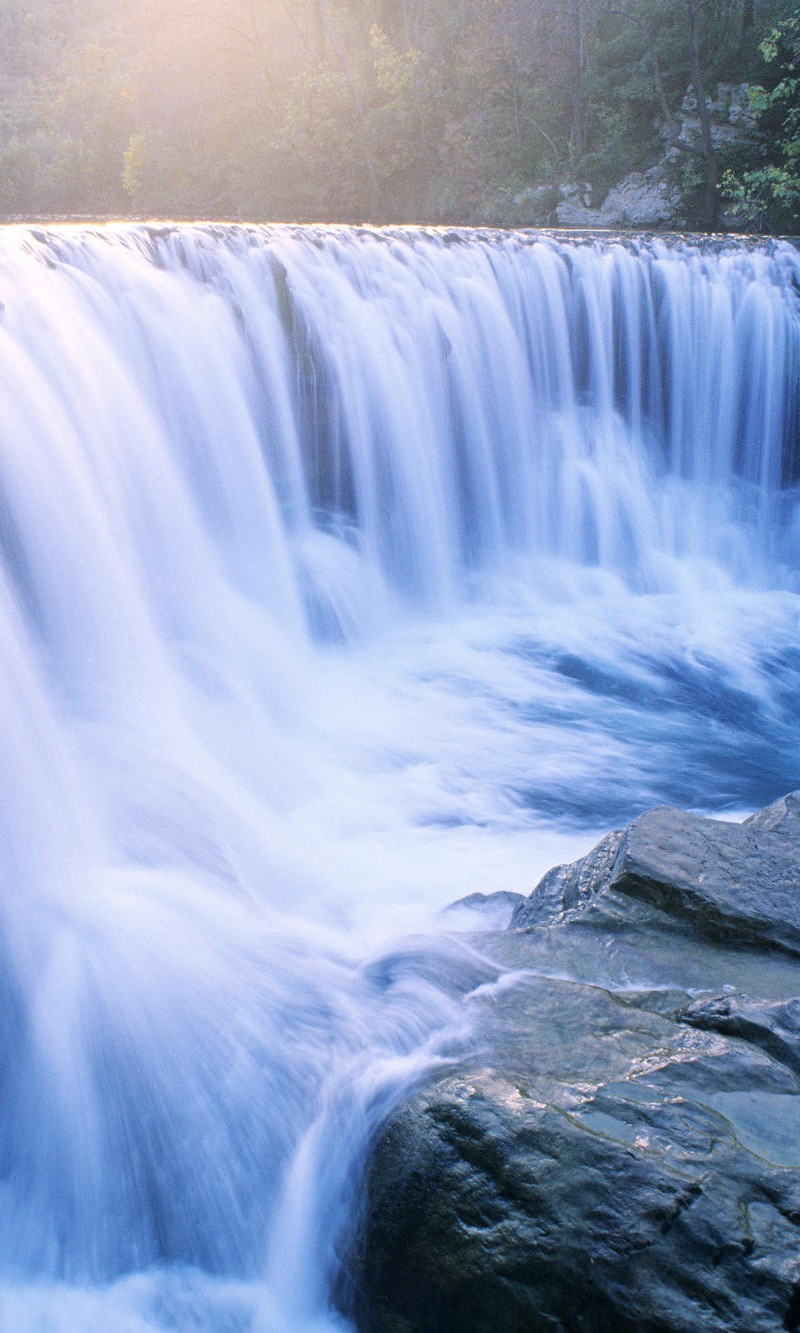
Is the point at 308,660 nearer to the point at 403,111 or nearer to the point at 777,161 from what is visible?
the point at 777,161

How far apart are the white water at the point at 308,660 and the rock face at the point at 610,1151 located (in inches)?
10.5

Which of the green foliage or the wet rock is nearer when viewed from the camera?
the wet rock

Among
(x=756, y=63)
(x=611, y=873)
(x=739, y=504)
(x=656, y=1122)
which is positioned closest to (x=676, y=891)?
(x=611, y=873)

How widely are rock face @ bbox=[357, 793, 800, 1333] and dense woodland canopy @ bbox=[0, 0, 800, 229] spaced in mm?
14365

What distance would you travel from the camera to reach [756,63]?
17.9m

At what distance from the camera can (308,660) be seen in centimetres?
737

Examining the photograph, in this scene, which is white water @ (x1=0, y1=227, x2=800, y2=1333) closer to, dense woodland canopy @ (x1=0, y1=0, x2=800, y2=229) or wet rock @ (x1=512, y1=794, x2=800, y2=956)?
wet rock @ (x1=512, y1=794, x2=800, y2=956)

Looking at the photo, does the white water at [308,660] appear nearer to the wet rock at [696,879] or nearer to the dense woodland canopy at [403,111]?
the wet rock at [696,879]

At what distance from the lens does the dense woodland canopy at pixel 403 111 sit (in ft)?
59.5

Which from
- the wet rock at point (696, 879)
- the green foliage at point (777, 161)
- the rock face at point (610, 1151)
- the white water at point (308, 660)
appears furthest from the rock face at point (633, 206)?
the rock face at point (610, 1151)

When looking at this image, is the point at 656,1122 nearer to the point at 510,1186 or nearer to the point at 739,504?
the point at 510,1186

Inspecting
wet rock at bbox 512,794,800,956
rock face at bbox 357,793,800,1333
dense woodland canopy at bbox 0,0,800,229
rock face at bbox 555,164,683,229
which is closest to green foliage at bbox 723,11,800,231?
dense woodland canopy at bbox 0,0,800,229

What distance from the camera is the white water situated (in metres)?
3.04

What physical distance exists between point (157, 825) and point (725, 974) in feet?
8.06
